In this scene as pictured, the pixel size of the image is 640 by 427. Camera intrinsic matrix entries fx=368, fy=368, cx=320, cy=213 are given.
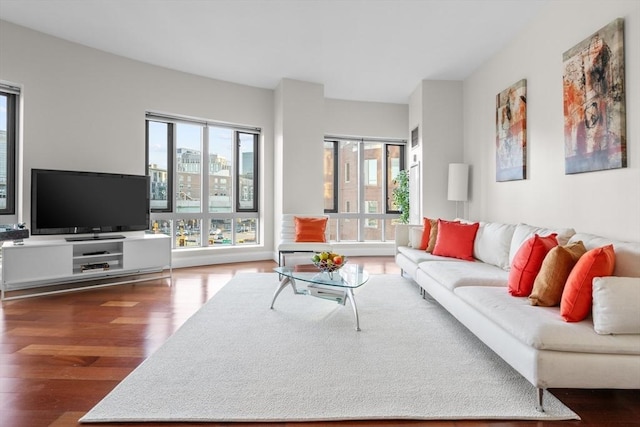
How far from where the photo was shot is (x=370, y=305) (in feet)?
11.8

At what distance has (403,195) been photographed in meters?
6.71

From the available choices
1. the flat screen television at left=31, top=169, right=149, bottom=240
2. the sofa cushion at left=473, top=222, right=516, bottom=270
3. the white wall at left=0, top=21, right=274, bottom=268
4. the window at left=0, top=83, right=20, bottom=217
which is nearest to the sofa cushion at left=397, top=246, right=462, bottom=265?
the sofa cushion at left=473, top=222, right=516, bottom=270

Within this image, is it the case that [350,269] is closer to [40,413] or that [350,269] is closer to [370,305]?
[370,305]

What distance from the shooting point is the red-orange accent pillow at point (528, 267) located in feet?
7.95

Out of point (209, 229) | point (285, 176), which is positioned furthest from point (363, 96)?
point (209, 229)

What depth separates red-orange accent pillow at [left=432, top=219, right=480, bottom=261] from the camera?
13.1 ft

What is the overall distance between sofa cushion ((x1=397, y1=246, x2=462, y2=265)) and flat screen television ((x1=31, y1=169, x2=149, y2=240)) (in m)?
3.43

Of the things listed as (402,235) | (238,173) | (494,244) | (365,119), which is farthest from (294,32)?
(494,244)

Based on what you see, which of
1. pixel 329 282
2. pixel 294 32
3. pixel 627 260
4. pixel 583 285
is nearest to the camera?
pixel 583 285

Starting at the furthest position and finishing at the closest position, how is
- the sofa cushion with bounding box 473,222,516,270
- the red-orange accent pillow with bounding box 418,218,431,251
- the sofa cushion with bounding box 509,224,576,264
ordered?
1. the red-orange accent pillow with bounding box 418,218,431,251
2. the sofa cushion with bounding box 473,222,516,270
3. the sofa cushion with bounding box 509,224,576,264

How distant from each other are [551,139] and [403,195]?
3287 mm

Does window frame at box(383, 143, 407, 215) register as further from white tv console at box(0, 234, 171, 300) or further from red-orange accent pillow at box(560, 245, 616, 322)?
red-orange accent pillow at box(560, 245, 616, 322)

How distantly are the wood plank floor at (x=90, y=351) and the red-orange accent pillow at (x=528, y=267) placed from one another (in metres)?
0.64

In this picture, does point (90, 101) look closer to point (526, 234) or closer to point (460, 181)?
point (460, 181)
